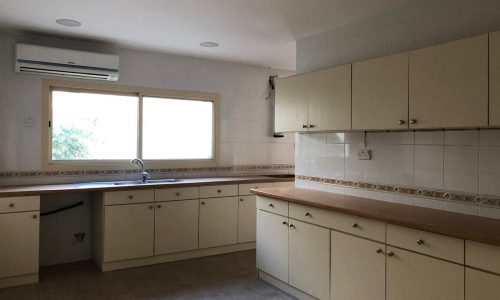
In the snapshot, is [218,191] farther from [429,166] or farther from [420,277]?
[420,277]

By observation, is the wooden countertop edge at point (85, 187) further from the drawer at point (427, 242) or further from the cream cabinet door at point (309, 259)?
the drawer at point (427, 242)

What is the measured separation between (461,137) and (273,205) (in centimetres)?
160

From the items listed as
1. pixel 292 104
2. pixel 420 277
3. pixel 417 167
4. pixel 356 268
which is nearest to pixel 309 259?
pixel 356 268

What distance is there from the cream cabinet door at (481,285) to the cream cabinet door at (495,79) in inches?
32.0

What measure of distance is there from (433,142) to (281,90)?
1480 mm

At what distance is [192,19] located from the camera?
331 cm

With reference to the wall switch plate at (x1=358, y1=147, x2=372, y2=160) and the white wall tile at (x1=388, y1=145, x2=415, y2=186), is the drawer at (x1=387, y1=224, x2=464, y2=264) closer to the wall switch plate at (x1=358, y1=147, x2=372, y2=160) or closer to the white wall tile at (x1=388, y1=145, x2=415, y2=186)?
the white wall tile at (x1=388, y1=145, x2=415, y2=186)

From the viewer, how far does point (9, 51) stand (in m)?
3.77

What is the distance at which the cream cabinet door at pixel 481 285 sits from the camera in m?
1.88

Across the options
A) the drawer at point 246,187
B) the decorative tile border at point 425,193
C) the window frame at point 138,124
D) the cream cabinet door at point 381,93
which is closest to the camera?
the decorative tile border at point 425,193

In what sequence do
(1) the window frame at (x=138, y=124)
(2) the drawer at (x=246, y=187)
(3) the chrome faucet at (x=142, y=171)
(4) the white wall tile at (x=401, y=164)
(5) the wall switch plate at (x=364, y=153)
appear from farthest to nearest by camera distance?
(2) the drawer at (x=246, y=187) < (3) the chrome faucet at (x=142, y=171) < (1) the window frame at (x=138, y=124) < (5) the wall switch plate at (x=364, y=153) < (4) the white wall tile at (x=401, y=164)

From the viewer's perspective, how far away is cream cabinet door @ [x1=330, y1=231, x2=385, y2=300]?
2.47 m

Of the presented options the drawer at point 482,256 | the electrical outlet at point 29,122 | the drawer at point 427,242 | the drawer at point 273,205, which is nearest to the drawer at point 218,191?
the drawer at point 273,205

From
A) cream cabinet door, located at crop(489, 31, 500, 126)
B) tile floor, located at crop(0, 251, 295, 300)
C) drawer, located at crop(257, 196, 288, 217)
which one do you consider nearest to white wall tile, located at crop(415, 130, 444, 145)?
cream cabinet door, located at crop(489, 31, 500, 126)
